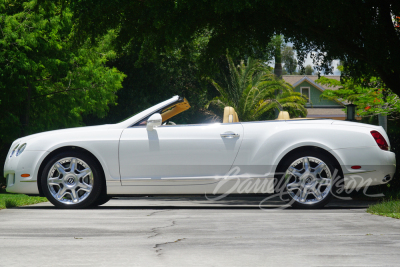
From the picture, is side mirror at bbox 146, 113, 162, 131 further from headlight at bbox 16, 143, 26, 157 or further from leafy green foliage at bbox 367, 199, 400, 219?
leafy green foliage at bbox 367, 199, 400, 219

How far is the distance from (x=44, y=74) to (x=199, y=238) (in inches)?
714

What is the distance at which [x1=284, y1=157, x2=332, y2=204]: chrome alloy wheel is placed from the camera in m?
7.66

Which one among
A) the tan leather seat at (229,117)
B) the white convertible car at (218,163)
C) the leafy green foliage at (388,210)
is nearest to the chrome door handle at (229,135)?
the white convertible car at (218,163)

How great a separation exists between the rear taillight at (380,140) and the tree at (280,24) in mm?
2757

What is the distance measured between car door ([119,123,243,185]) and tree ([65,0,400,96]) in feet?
9.83

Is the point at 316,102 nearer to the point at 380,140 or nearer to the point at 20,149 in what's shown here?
the point at 380,140

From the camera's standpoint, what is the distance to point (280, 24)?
38.9 feet

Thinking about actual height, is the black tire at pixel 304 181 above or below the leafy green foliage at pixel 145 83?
below

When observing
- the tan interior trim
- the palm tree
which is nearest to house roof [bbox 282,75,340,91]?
the palm tree

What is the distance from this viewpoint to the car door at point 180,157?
774cm

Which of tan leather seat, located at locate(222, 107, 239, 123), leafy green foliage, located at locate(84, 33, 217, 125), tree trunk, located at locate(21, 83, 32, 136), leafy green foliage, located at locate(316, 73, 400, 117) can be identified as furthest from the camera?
leafy green foliage, located at locate(84, 33, 217, 125)

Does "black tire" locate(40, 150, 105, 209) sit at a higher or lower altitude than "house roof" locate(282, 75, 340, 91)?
lower

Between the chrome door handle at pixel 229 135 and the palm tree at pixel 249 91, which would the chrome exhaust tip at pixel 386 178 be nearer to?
the chrome door handle at pixel 229 135

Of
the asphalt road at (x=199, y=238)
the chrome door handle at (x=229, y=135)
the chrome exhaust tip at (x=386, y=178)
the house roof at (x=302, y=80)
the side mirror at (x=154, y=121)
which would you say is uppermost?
the house roof at (x=302, y=80)
